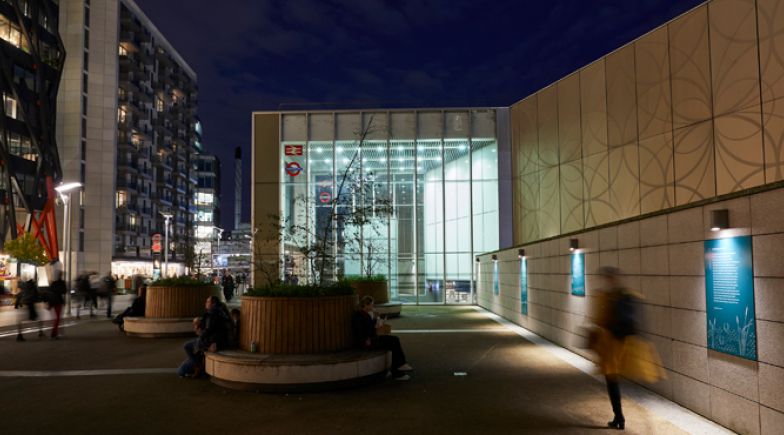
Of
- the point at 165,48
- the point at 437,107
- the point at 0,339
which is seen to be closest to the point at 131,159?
the point at 165,48

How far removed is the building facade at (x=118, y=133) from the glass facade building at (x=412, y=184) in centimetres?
2565

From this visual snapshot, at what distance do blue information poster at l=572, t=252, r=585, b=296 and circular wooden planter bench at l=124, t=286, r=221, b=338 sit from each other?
9.72m

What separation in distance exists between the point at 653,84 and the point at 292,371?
15.9 meters

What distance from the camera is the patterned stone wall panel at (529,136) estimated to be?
27.8 metres

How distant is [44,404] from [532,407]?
638 centimetres

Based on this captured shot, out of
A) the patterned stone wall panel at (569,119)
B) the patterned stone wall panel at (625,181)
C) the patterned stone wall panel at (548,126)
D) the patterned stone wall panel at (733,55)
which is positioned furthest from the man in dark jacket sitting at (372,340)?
the patterned stone wall panel at (548,126)

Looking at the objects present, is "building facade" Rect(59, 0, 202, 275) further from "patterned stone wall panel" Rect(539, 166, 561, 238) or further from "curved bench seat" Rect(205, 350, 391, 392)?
"curved bench seat" Rect(205, 350, 391, 392)

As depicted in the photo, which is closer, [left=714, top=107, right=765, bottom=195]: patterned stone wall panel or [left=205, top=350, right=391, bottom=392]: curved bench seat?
[left=205, top=350, right=391, bottom=392]: curved bench seat

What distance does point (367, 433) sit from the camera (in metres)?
6.49

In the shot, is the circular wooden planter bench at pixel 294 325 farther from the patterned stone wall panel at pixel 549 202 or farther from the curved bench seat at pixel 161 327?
the patterned stone wall panel at pixel 549 202

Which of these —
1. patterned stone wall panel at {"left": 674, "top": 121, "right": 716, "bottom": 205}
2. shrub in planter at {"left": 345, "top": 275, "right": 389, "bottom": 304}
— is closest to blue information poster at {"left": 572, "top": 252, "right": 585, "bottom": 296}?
patterned stone wall panel at {"left": 674, "top": 121, "right": 716, "bottom": 205}

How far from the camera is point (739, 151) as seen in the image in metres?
15.9

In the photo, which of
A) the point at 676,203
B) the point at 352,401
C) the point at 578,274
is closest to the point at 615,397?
the point at 352,401

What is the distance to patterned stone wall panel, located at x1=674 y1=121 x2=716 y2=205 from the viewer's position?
16.9 m
